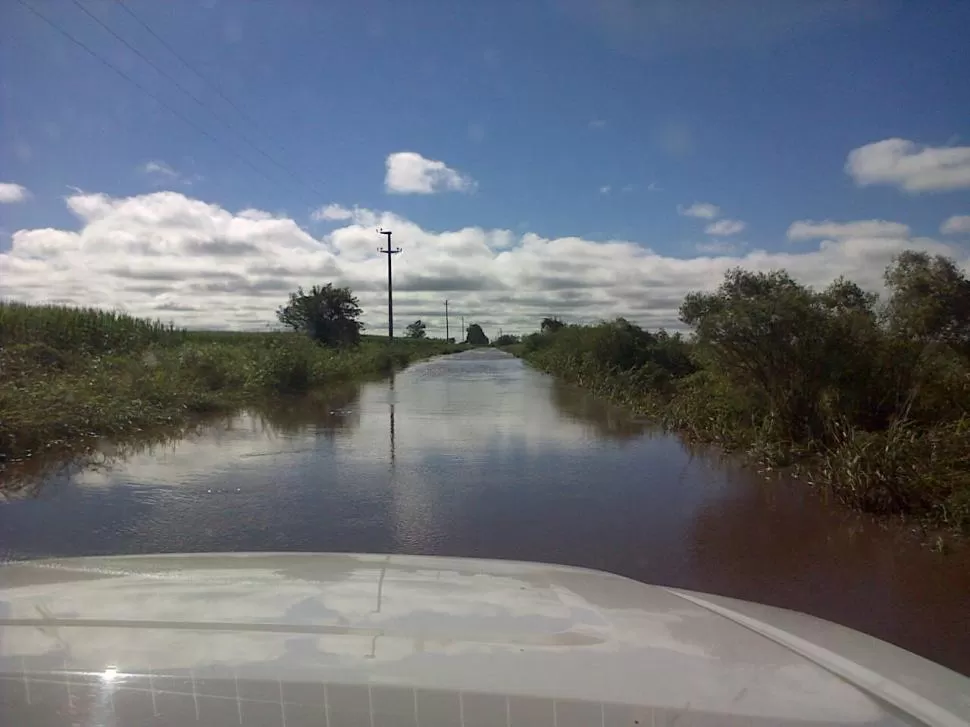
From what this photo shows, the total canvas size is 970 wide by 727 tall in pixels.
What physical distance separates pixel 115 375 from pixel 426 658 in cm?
1679

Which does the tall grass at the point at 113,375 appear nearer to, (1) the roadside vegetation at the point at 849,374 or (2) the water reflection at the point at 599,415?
(2) the water reflection at the point at 599,415

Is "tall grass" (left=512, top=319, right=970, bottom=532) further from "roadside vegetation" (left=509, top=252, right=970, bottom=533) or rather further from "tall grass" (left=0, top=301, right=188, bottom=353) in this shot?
"tall grass" (left=0, top=301, right=188, bottom=353)

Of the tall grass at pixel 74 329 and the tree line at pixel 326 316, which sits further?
the tree line at pixel 326 316

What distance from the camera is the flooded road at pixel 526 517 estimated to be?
643 centimetres

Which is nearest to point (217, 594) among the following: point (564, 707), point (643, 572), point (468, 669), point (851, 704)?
point (468, 669)

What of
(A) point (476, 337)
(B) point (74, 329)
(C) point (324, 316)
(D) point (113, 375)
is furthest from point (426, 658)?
(A) point (476, 337)

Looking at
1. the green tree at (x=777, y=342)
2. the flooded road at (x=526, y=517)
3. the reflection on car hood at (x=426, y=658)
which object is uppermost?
the green tree at (x=777, y=342)

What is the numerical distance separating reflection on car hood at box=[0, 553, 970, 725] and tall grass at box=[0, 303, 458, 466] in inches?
374

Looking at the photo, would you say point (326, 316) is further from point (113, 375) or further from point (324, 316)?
point (113, 375)

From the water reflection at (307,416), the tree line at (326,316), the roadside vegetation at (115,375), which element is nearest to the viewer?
the roadside vegetation at (115,375)

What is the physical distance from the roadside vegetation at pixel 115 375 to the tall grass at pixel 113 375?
2 cm

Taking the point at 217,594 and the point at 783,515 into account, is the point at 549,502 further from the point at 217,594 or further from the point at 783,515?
the point at 217,594

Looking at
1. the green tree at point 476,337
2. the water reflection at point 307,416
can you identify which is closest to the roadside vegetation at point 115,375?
the water reflection at point 307,416

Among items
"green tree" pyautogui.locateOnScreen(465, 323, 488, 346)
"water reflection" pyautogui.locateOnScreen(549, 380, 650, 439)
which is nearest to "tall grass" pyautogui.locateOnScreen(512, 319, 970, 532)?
"water reflection" pyautogui.locateOnScreen(549, 380, 650, 439)
